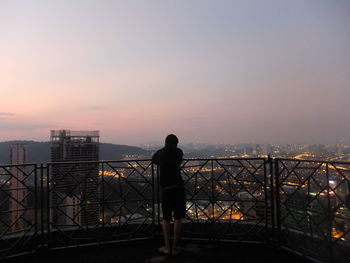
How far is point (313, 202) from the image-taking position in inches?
130

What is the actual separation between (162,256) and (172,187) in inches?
40.7

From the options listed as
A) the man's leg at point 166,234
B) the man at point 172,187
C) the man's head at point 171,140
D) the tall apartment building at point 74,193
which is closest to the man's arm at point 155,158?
the man at point 172,187

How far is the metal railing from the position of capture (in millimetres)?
3129

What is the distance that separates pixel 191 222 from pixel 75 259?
2.09 metres

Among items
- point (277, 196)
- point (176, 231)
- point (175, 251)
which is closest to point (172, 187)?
point (176, 231)

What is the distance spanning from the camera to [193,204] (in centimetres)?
421

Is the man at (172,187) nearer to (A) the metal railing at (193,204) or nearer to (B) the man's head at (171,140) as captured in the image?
(B) the man's head at (171,140)

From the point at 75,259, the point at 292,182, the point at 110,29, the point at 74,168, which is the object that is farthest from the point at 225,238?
the point at 110,29

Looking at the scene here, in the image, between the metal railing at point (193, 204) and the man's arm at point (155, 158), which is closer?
the metal railing at point (193, 204)

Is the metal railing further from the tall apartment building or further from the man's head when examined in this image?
the man's head

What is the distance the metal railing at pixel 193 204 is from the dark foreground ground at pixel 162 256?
16 centimetres

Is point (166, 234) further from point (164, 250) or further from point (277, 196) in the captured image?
point (277, 196)

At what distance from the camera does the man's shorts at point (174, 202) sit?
3.18 metres

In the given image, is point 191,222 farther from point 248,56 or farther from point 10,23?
point 248,56
